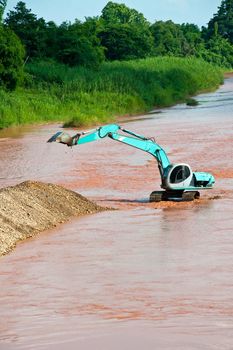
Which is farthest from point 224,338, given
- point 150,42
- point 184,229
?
point 150,42

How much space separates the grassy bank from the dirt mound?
21.6m

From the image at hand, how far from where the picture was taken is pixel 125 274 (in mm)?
12156

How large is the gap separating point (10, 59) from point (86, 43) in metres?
15.4

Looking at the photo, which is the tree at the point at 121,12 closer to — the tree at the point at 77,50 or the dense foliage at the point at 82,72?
the dense foliage at the point at 82,72

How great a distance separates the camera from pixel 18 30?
54906mm

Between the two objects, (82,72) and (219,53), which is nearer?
(82,72)

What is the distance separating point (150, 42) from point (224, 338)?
220 feet

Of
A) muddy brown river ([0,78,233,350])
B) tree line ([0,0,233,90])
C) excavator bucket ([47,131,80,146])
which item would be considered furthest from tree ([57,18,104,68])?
excavator bucket ([47,131,80,146])

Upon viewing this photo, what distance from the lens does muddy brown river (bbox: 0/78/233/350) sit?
29.2 ft

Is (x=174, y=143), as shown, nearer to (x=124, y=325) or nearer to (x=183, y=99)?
(x=124, y=325)

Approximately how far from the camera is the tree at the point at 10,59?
41.9 m

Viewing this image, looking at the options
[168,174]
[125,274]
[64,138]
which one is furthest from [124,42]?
[125,274]

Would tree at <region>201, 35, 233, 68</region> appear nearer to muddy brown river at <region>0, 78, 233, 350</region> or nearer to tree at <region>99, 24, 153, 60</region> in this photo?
tree at <region>99, 24, 153, 60</region>

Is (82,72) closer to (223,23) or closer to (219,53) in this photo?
(219,53)
